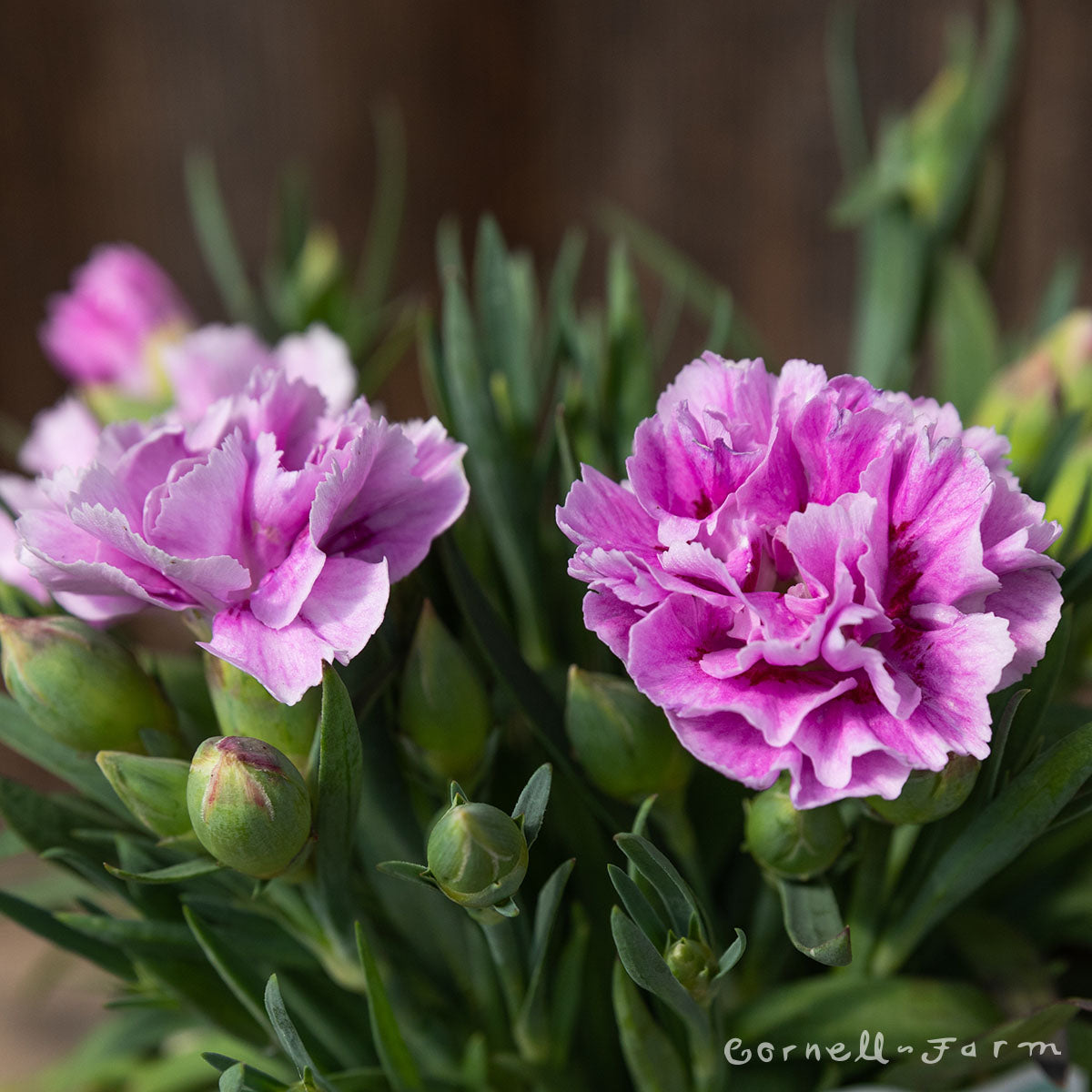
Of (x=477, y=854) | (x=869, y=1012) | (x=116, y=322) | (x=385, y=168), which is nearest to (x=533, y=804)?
(x=477, y=854)

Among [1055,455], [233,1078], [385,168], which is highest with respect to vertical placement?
[385,168]

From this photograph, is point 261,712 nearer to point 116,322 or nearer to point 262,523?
point 262,523

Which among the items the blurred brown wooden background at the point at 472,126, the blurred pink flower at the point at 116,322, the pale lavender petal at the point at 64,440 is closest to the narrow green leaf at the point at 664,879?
the pale lavender petal at the point at 64,440

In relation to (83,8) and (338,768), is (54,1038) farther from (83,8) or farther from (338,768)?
(83,8)

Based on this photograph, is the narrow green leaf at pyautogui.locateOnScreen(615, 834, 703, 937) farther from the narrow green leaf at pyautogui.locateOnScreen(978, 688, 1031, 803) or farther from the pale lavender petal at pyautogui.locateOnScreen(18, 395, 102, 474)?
the pale lavender petal at pyautogui.locateOnScreen(18, 395, 102, 474)

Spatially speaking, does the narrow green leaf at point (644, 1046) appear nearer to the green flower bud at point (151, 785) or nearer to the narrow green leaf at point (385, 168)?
the green flower bud at point (151, 785)

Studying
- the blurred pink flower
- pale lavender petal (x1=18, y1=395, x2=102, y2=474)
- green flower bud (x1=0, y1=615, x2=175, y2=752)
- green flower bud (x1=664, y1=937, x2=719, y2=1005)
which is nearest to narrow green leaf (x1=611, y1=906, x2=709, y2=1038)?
green flower bud (x1=664, y1=937, x2=719, y2=1005)

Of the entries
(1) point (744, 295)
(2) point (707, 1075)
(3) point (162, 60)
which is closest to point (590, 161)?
(1) point (744, 295)
